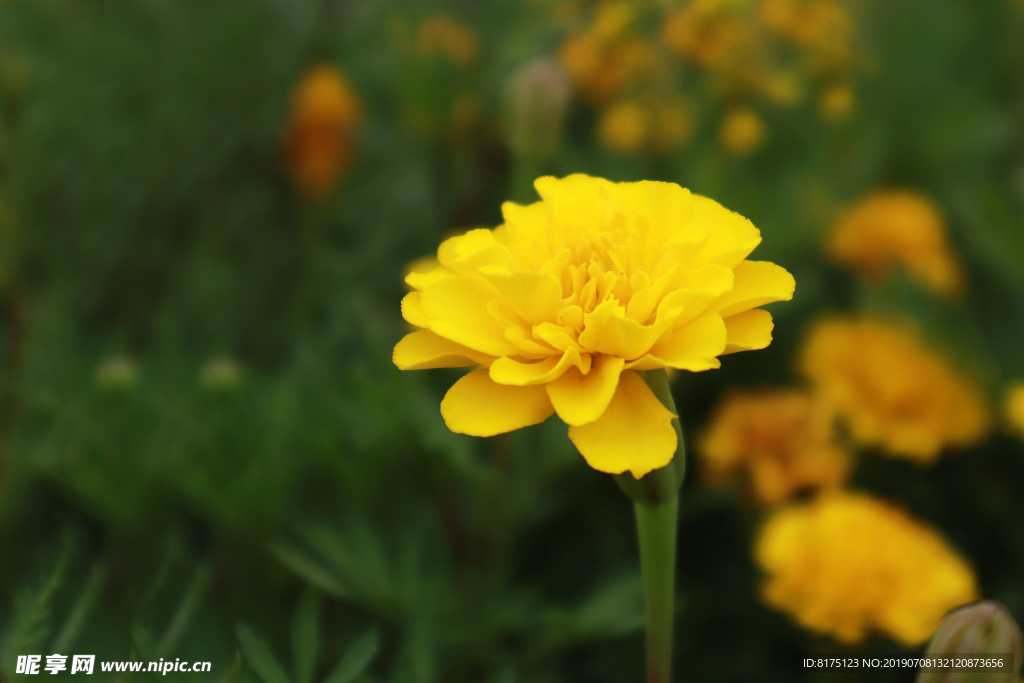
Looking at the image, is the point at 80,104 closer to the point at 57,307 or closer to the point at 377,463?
the point at 57,307

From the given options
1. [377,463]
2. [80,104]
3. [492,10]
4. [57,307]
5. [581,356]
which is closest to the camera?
[581,356]

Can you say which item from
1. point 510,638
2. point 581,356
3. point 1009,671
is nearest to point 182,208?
point 510,638

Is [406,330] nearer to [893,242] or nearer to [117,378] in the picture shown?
[117,378]

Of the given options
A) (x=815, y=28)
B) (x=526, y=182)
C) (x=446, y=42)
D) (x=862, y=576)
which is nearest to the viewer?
(x=862, y=576)

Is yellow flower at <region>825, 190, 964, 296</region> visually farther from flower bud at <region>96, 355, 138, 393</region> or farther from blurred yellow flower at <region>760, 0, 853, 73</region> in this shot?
flower bud at <region>96, 355, 138, 393</region>

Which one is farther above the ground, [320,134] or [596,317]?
[320,134]

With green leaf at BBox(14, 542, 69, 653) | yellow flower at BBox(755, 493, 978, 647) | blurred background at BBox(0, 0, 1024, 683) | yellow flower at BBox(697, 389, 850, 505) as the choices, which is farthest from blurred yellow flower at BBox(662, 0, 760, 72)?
green leaf at BBox(14, 542, 69, 653)

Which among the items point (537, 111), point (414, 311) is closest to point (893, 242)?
point (537, 111)
